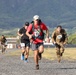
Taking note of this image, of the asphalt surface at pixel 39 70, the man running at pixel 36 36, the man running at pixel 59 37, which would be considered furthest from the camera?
the man running at pixel 59 37

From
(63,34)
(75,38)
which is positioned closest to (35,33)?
(63,34)

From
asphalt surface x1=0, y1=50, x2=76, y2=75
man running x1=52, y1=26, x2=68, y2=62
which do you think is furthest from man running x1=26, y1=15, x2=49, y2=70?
man running x1=52, y1=26, x2=68, y2=62

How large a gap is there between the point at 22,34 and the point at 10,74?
28.3 feet

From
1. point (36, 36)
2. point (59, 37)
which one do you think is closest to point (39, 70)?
point (36, 36)

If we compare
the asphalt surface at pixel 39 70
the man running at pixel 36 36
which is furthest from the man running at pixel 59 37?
the man running at pixel 36 36

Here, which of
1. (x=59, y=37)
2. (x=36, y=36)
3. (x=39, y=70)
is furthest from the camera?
(x=59, y=37)

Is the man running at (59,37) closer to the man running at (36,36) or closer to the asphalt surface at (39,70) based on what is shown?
the asphalt surface at (39,70)

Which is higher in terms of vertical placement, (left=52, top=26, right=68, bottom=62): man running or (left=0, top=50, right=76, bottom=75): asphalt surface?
(left=52, top=26, right=68, bottom=62): man running

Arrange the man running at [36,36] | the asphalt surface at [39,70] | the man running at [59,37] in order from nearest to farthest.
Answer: the asphalt surface at [39,70] < the man running at [36,36] < the man running at [59,37]

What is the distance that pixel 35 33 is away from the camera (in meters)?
18.0

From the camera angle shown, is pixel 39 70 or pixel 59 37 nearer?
pixel 39 70

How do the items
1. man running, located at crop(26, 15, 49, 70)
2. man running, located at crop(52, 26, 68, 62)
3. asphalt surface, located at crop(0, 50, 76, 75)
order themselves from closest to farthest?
asphalt surface, located at crop(0, 50, 76, 75) → man running, located at crop(26, 15, 49, 70) → man running, located at crop(52, 26, 68, 62)

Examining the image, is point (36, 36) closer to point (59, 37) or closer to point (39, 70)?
point (39, 70)

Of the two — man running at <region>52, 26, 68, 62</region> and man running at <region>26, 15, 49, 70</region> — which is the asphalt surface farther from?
man running at <region>52, 26, 68, 62</region>
